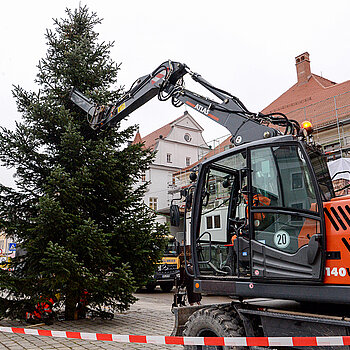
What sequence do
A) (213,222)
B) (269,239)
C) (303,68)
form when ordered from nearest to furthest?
(269,239) → (213,222) → (303,68)

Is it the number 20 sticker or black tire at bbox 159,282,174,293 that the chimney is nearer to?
black tire at bbox 159,282,174,293

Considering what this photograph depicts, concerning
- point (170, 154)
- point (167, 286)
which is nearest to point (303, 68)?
point (170, 154)

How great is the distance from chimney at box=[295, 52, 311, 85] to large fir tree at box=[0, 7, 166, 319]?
19.5 meters

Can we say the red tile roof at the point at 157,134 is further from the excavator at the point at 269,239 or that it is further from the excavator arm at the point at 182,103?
the excavator at the point at 269,239

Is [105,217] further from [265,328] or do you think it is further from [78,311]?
[265,328]

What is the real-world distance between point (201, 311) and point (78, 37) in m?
7.99

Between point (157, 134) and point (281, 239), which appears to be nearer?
point (281, 239)

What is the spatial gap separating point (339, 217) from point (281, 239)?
623mm

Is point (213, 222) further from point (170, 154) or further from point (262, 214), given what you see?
point (170, 154)

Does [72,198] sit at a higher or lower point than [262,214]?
higher

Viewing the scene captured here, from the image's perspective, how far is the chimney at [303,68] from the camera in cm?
2630

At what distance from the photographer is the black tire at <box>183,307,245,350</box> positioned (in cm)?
439

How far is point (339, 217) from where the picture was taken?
3646 millimetres

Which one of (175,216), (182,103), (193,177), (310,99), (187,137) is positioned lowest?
(175,216)
